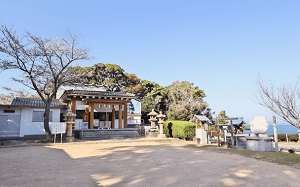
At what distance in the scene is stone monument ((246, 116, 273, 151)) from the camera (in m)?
8.77

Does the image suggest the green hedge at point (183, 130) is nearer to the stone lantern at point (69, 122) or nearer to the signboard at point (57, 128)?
the stone lantern at point (69, 122)

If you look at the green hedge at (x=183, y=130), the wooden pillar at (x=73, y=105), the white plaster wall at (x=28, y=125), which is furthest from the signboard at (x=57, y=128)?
the green hedge at (x=183, y=130)

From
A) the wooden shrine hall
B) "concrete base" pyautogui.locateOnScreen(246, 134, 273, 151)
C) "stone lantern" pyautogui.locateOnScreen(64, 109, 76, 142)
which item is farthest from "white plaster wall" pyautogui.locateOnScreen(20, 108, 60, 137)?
"concrete base" pyautogui.locateOnScreen(246, 134, 273, 151)

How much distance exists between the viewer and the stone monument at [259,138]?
8766mm

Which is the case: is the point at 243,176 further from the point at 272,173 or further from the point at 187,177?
the point at 187,177

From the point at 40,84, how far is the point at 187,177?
1207 centimetres

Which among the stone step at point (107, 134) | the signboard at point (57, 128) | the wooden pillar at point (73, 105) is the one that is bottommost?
the stone step at point (107, 134)

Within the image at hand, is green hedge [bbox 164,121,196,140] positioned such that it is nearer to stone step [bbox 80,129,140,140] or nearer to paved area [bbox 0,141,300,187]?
stone step [bbox 80,129,140,140]

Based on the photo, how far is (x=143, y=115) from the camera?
25859mm

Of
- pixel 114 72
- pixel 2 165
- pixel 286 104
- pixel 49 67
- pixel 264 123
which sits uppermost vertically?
pixel 114 72

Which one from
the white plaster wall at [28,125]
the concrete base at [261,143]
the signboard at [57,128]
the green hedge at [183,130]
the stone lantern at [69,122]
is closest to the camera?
the concrete base at [261,143]

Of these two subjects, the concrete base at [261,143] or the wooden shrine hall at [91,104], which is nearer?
the concrete base at [261,143]

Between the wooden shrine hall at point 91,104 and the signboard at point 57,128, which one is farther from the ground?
the wooden shrine hall at point 91,104

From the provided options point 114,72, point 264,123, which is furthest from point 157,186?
point 114,72
